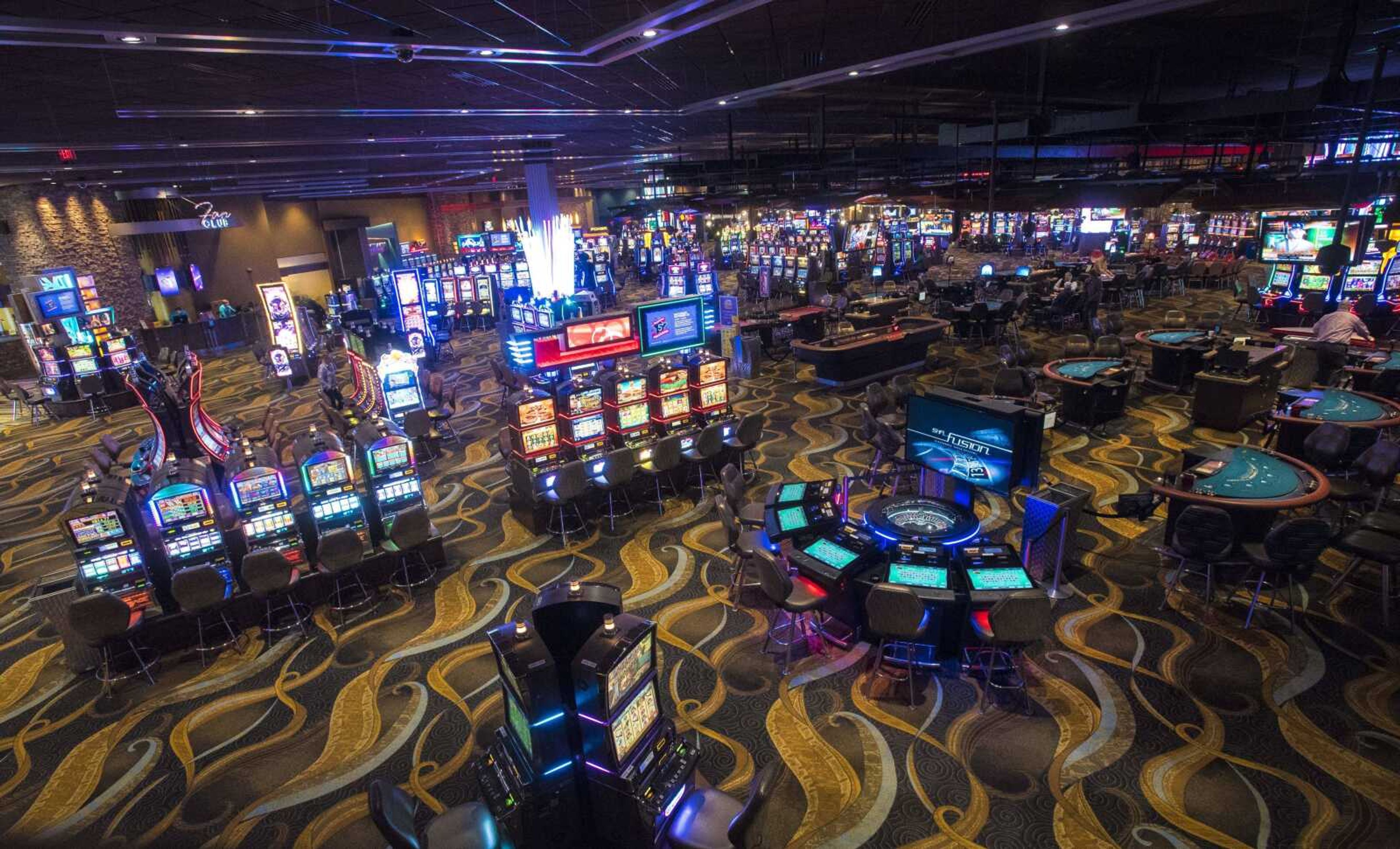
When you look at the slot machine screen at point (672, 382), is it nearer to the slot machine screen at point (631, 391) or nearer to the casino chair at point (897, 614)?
the slot machine screen at point (631, 391)

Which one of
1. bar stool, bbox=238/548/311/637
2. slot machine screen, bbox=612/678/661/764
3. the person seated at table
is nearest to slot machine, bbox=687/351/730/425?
bar stool, bbox=238/548/311/637

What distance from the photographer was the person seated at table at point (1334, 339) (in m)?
10.6

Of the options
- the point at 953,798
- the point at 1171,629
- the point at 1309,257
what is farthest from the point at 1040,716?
the point at 1309,257

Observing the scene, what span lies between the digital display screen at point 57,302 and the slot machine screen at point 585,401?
15069mm

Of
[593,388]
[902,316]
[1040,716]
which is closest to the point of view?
[1040,716]

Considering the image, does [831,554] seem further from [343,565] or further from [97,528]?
[97,528]

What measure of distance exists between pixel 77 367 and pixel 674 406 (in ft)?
46.7

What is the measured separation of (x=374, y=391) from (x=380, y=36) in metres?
7.56

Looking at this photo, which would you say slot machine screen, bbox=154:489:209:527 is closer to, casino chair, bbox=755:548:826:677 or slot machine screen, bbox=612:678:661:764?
slot machine screen, bbox=612:678:661:764

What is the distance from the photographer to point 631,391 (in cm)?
927

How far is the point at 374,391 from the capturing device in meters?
11.8

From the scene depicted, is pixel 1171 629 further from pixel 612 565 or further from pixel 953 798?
pixel 612 565

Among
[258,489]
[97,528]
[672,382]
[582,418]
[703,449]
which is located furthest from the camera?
[672,382]

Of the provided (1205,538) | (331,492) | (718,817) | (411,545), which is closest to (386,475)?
(331,492)
